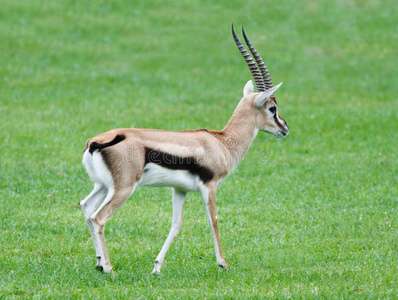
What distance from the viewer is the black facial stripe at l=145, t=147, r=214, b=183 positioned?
6789 millimetres

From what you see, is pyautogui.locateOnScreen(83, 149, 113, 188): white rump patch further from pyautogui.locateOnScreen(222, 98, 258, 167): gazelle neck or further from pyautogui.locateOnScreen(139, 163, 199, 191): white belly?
pyautogui.locateOnScreen(222, 98, 258, 167): gazelle neck

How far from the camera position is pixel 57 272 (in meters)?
6.96

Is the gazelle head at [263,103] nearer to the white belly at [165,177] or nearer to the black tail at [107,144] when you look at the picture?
the white belly at [165,177]

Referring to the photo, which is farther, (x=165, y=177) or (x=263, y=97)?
(x=263, y=97)

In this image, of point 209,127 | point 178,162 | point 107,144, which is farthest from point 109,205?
point 209,127

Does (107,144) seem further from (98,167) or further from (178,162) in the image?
(178,162)

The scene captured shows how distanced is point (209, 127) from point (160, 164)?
8.89 m

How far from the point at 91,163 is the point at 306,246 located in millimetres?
3512

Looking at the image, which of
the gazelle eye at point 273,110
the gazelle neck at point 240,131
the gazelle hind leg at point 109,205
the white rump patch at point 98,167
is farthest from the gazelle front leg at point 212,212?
the gazelle eye at point 273,110

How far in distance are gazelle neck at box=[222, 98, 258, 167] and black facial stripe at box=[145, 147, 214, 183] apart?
734 mm

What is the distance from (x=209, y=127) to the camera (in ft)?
51.3

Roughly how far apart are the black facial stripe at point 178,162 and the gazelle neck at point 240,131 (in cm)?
73

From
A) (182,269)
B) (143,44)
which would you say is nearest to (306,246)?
(182,269)

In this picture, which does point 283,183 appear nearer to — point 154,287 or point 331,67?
point 154,287
